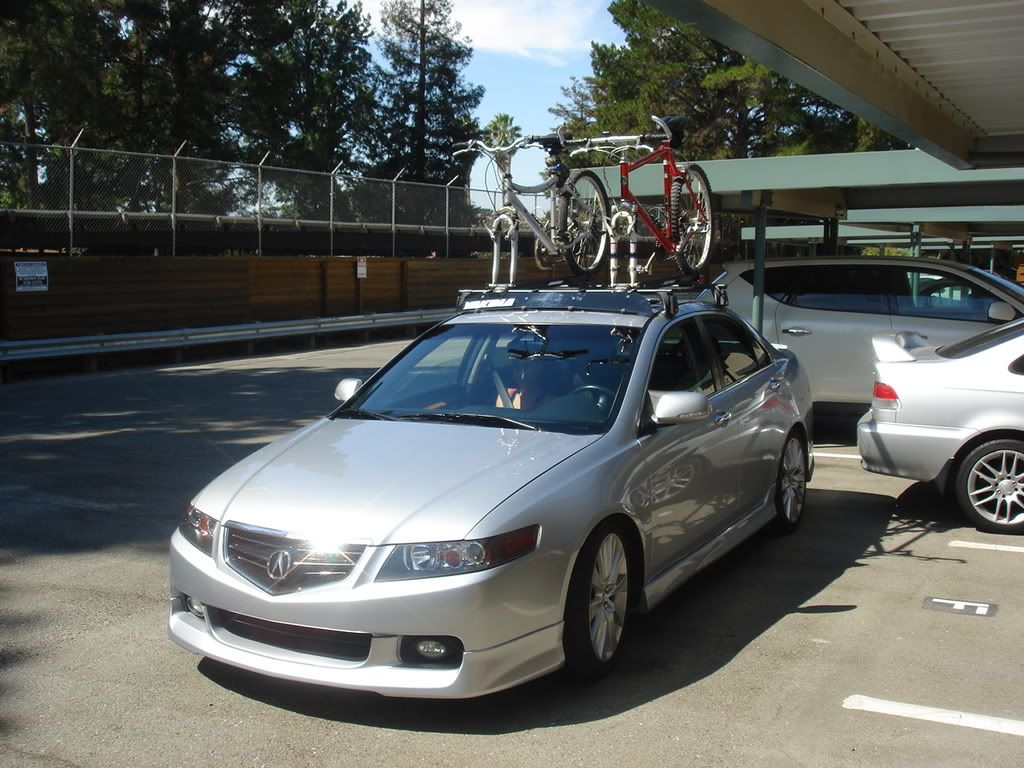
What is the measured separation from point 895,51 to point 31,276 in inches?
579

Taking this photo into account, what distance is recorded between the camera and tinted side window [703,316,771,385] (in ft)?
21.3

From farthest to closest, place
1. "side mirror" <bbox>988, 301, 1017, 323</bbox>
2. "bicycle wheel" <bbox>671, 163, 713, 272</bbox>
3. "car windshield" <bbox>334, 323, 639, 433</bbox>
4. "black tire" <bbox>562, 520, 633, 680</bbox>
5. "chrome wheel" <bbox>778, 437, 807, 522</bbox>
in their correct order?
"side mirror" <bbox>988, 301, 1017, 323</bbox> → "bicycle wheel" <bbox>671, 163, 713, 272</bbox> → "chrome wheel" <bbox>778, 437, 807, 522</bbox> → "car windshield" <bbox>334, 323, 639, 433</bbox> → "black tire" <bbox>562, 520, 633, 680</bbox>

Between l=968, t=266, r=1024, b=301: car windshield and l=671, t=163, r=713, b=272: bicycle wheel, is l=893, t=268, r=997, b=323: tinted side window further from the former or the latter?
l=671, t=163, r=713, b=272: bicycle wheel

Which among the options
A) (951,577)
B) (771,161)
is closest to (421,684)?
(951,577)

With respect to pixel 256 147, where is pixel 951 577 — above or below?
below

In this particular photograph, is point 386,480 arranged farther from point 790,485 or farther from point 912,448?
point 912,448

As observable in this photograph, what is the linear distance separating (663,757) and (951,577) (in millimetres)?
3136

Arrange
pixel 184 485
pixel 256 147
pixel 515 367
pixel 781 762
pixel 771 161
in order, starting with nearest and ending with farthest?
pixel 781 762 < pixel 515 367 < pixel 184 485 < pixel 771 161 < pixel 256 147

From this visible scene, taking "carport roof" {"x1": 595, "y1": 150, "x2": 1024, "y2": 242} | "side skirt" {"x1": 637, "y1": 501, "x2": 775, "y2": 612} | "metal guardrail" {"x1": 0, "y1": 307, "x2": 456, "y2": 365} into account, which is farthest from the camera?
"metal guardrail" {"x1": 0, "y1": 307, "x2": 456, "y2": 365}

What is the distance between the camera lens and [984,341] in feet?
25.0

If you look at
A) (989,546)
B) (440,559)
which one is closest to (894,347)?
(989,546)

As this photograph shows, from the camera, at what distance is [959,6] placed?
24.1 ft

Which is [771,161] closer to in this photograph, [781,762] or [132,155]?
[781,762]

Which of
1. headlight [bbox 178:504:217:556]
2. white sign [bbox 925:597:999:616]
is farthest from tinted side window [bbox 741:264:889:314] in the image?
headlight [bbox 178:504:217:556]
